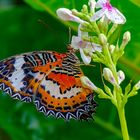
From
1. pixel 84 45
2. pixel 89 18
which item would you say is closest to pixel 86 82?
pixel 84 45

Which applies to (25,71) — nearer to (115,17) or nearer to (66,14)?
(66,14)

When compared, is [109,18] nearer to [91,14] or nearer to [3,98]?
[91,14]

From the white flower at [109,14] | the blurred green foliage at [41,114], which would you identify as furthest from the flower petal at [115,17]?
the blurred green foliage at [41,114]

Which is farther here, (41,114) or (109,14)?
(41,114)

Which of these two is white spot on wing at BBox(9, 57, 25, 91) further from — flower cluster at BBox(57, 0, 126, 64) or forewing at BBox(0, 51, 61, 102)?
flower cluster at BBox(57, 0, 126, 64)

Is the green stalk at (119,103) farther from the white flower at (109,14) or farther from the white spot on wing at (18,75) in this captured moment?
the white spot on wing at (18,75)

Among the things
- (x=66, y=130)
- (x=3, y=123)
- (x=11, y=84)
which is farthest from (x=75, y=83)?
(x=66, y=130)

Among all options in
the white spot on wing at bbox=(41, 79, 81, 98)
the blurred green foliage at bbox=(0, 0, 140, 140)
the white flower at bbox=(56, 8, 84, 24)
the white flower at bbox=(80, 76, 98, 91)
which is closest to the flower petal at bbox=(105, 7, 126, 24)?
the white flower at bbox=(56, 8, 84, 24)
